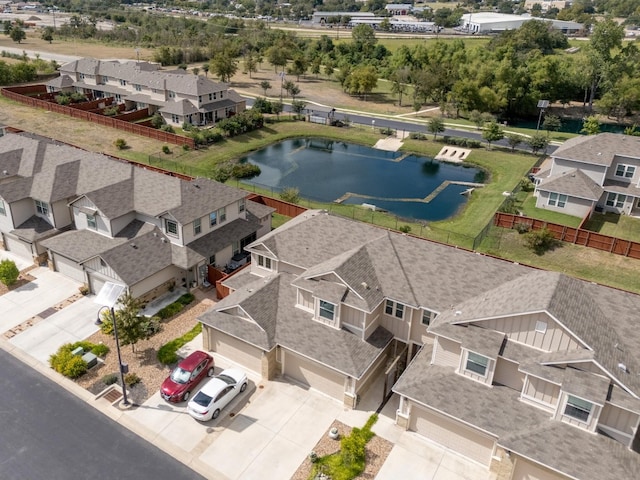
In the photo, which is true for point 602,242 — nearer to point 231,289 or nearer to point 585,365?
point 585,365

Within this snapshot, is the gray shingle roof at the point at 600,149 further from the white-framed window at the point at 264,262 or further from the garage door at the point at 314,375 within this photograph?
the garage door at the point at 314,375

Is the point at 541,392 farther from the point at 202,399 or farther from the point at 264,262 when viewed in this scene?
the point at 264,262

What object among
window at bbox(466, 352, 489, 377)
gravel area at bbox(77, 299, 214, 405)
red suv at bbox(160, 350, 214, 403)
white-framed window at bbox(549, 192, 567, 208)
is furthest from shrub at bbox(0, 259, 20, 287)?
white-framed window at bbox(549, 192, 567, 208)

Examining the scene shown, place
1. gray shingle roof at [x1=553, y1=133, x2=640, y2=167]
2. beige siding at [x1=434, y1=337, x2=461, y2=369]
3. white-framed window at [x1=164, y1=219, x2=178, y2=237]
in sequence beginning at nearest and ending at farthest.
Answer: beige siding at [x1=434, y1=337, x2=461, y2=369], white-framed window at [x1=164, y1=219, x2=178, y2=237], gray shingle roof at [x1=553, y1=133, x2=640, y2=167]

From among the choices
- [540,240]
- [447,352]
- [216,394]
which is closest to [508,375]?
[447,352]

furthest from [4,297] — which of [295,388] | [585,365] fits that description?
[585,365]

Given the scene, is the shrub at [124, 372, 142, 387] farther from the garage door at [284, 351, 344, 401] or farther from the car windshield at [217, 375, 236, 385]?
the garage door at [284, 351, 344, 401]

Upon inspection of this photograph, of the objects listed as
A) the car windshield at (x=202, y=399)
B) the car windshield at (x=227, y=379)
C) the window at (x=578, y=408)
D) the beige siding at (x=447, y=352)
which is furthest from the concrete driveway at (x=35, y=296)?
the window at (x=578, y=408)
